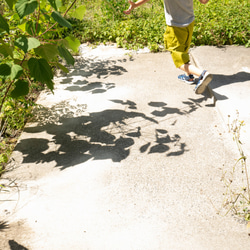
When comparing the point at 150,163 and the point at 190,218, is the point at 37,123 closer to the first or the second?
the point at 150,163

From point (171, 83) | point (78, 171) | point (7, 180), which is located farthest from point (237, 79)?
point (7, 180)

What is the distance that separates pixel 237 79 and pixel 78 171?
280 centimetres

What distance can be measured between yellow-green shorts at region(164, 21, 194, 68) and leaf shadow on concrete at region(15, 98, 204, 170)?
67 cm

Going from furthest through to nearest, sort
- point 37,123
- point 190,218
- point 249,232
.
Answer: point 37,123, point 190,218, point 249,232

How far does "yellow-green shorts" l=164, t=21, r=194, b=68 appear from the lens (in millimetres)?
3918

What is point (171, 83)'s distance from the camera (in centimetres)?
443

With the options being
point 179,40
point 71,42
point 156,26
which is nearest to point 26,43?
point 71,42

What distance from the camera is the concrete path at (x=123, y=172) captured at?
2.33 m

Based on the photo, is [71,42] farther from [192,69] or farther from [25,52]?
[192,69]

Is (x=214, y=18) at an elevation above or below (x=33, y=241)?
above

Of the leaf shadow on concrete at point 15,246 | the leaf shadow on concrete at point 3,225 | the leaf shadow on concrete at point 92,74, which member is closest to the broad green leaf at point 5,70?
the leaf shadow on concrete at point 3,225

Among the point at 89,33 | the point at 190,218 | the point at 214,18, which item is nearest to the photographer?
the point at 190,218

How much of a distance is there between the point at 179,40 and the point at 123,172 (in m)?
2.15

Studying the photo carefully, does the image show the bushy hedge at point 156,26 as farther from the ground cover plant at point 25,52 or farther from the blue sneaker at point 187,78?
the ground cover plant at point 25,52
